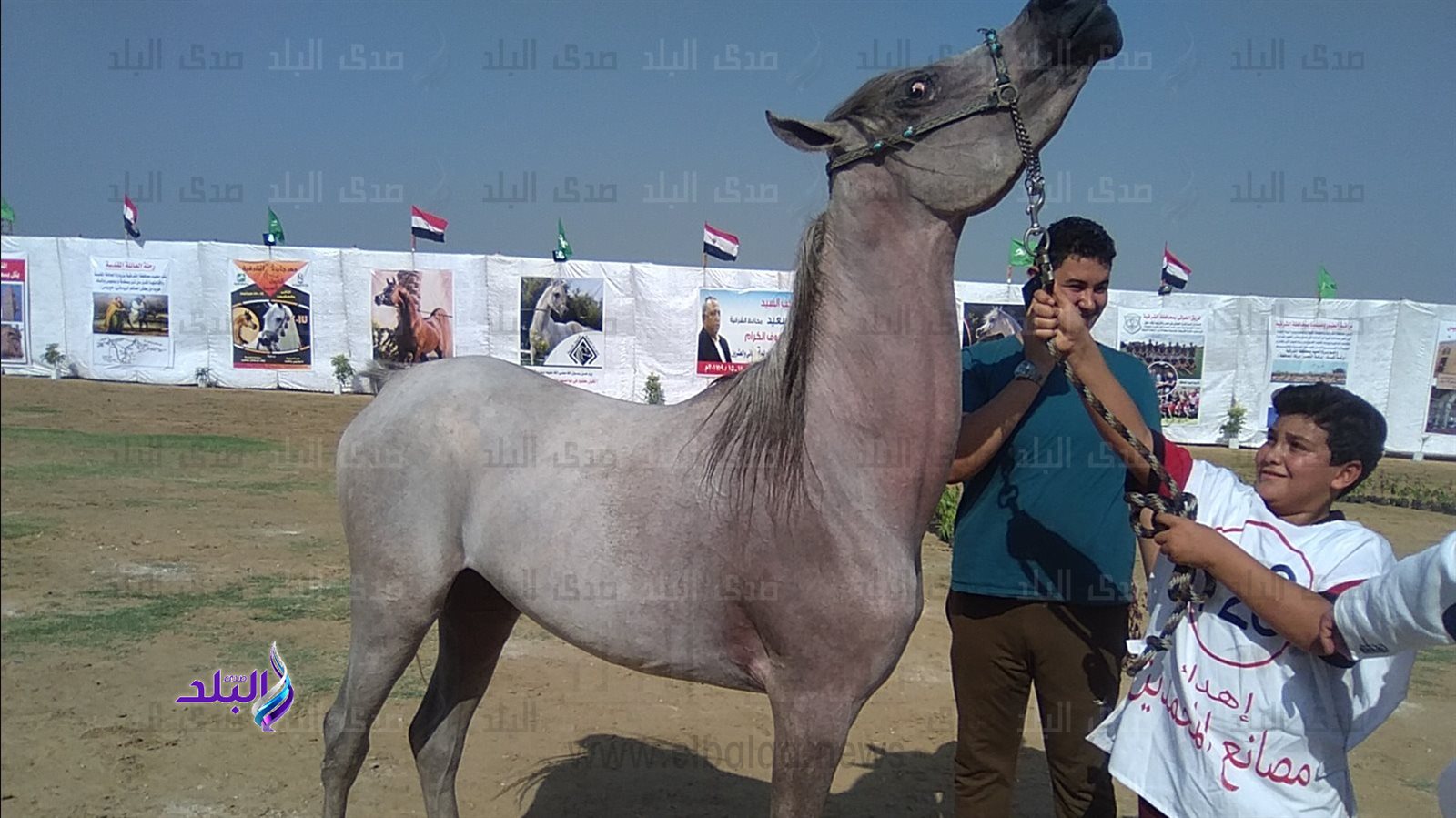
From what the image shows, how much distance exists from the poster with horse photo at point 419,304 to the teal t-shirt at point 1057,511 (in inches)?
664

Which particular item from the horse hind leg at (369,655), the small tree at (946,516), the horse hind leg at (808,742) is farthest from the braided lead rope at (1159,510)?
the small tree at (946,516)

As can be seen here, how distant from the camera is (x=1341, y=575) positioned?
188 cm

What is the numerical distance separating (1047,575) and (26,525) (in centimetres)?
850

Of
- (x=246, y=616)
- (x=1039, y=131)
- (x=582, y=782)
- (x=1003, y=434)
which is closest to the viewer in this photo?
(x=1039, y=131)

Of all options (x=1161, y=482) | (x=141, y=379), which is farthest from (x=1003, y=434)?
(x=141, y=379)

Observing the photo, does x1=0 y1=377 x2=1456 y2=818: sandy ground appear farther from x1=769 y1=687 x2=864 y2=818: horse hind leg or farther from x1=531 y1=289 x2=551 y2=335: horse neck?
x1=531 y1=289 x2=551 y2=335: horse neck

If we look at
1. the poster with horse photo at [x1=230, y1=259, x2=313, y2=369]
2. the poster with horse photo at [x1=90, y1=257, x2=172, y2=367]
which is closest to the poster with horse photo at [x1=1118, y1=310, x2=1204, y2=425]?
the poster with horse photo at [x1=230, y1=259, x2=313, y2=369]

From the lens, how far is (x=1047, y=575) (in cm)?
271

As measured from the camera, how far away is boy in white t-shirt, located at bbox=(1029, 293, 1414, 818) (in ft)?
6.09

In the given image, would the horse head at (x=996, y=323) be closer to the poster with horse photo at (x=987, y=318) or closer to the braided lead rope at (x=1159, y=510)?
the poster with horse photo at (x=987, y=318)

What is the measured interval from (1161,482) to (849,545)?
0.75 m

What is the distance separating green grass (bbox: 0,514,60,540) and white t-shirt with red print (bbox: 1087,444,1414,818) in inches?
330

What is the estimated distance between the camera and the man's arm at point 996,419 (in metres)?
2.57

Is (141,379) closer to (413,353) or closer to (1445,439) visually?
(413,353)
